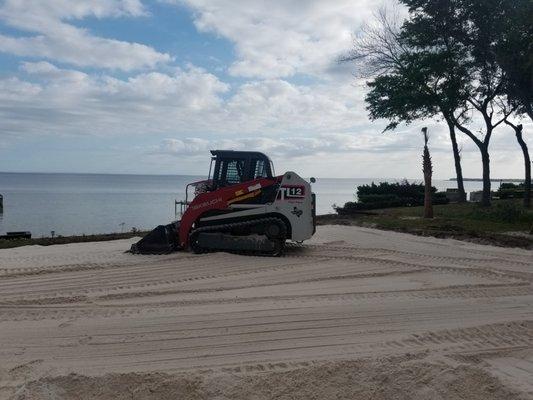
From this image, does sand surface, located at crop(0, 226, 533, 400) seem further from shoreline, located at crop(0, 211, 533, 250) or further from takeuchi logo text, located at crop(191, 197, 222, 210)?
shoreline, located at crop(0, 211, 533, 250)

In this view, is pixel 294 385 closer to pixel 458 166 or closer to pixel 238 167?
pixel 238 167

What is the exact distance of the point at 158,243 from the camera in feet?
42.8

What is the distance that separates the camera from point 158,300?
27.1 ft

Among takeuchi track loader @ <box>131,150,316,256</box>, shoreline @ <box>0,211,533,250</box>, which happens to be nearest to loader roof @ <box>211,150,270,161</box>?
takeuchi track loader @ <box>131,150,316,256</box>

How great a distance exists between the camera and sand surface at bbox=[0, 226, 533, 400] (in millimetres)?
5078

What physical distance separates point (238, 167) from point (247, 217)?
Result: 1.22m

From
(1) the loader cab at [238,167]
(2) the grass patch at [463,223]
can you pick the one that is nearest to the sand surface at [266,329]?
(1) the loader cab at [238,167]

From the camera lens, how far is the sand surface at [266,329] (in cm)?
508

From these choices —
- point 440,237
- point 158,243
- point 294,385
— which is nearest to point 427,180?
point 440,237

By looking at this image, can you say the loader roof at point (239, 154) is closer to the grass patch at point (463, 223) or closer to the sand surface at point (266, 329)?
the sand surface at point (266, 329)

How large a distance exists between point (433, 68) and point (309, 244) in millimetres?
14916

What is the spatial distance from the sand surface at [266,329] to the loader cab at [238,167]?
2137 millimetres

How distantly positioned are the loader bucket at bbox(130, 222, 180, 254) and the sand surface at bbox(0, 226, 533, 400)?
978mm

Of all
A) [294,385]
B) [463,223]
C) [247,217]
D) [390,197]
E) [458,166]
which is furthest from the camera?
[458,166]
